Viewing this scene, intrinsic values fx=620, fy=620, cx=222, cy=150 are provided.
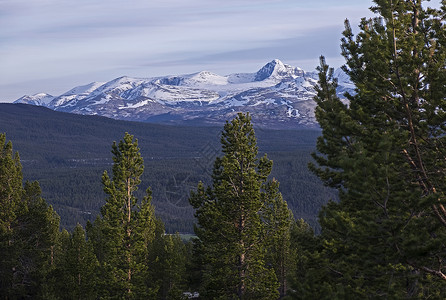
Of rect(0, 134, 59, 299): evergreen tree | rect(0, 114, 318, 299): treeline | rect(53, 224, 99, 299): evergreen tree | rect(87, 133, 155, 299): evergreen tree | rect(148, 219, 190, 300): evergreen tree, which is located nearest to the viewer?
rect(0, 114, 318, 299): treeline

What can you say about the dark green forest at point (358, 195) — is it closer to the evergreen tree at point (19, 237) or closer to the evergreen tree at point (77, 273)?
the evergreen tree at point (77, 273)

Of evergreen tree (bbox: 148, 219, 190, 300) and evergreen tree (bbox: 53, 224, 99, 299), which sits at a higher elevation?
evergreen tree (bbox: 53, 224, 99, 299)

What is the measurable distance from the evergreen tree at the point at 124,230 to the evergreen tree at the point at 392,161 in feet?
54.6

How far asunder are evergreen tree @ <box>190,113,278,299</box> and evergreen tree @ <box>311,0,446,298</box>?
37.2ft

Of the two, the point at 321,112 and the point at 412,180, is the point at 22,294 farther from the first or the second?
the point at 412,180

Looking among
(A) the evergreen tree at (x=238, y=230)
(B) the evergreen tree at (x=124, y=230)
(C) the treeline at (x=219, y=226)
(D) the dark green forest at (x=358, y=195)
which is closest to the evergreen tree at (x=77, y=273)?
(C) the treeline at (x=219, y=226)

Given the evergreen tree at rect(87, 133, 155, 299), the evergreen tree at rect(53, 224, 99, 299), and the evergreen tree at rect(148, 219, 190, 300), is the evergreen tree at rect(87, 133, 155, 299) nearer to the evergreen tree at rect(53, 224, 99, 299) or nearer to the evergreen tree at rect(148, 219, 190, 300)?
the evergreen tree at rect(53, 224, 99, 299)

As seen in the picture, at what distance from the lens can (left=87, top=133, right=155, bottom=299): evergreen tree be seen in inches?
1480

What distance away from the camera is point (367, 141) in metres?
21.2

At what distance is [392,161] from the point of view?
20047mm

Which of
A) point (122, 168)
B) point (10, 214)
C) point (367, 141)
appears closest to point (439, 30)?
point (367, 141)

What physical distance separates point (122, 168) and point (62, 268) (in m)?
16.6

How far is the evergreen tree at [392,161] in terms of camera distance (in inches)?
728

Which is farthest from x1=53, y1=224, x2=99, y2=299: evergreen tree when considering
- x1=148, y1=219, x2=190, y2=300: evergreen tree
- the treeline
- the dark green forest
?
the dark green forest
